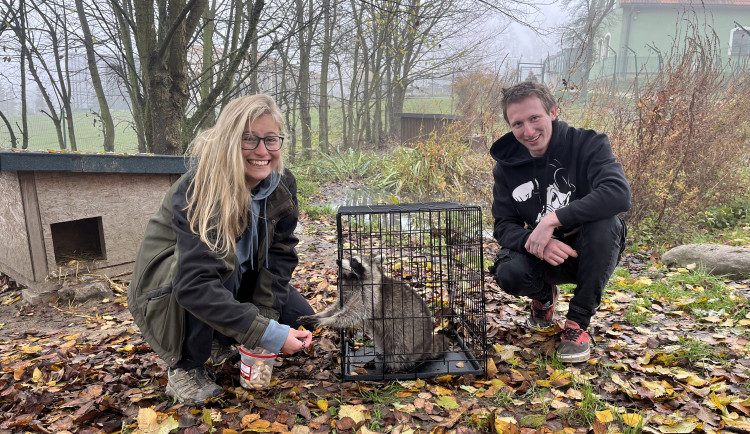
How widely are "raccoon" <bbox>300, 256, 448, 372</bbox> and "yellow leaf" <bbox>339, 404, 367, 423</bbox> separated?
42cm

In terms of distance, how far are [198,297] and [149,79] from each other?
12.1 feet

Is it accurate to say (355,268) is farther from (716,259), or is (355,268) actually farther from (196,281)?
(716,259)

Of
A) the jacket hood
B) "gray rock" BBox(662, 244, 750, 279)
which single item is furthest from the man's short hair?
"gray rock" BBox(662, 244, 750, 279)

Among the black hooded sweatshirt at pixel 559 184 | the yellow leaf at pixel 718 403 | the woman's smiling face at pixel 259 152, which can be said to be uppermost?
the woman's smiling face at pixel 259 152

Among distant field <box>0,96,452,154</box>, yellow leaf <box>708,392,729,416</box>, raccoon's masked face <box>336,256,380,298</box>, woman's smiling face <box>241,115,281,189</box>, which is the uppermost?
distant field <box>0,96,452,154</box>

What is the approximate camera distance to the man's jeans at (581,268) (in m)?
2.78

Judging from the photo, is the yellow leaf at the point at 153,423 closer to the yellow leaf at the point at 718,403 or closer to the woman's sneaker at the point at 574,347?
the woman's sneaker at the point at 574,347

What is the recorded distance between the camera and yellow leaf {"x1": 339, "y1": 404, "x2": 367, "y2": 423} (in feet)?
7.59

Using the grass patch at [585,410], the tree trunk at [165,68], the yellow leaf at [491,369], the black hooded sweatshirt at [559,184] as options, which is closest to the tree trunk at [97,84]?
the tree trunk at [165,68]

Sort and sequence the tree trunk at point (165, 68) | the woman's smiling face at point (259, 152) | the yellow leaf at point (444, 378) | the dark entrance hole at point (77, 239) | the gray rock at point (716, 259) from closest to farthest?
the woman's smiling face at point (259, 152) < the yellow leaf at point (444, 378) < the gray rock at point (716, 259) < the tree trunk at point (165, 68) < the dark entrance hole at point (77, 239)

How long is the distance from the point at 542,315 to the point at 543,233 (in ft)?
3.02

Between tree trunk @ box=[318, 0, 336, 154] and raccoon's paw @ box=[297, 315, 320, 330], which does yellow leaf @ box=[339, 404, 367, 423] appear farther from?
tree trunk @ box=[318, 0, 336, 154]

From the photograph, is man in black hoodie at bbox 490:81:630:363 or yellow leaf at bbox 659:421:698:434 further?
man in black hoodie at bbox 490:81:630:363

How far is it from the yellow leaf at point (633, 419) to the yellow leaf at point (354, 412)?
1245mm
